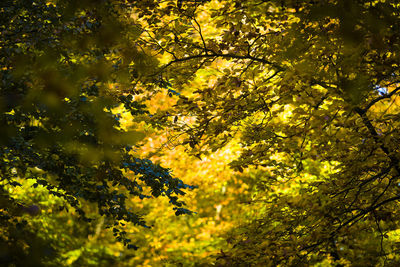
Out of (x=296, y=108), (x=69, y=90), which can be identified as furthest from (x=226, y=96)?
(x=69, y=90)

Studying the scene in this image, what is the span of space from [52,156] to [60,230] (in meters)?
8.68

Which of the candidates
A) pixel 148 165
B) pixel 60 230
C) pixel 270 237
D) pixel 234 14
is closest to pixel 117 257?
pixel 60 230

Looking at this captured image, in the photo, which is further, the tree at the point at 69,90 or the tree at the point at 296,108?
the tree at the point at 296,108

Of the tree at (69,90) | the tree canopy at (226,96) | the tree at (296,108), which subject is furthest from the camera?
the tree at (296,108)

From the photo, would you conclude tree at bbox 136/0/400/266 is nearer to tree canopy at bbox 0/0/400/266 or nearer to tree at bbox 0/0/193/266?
tree canopy at bbox 0/0/400/266

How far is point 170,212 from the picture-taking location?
1209 cm

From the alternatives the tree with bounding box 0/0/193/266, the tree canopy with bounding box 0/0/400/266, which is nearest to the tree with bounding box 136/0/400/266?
the tree canopy with bounding box 0/0/400/266

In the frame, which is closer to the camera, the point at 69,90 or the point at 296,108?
the point at 69,90

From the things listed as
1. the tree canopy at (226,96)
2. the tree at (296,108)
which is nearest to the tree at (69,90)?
the tree canopy at (226,96)

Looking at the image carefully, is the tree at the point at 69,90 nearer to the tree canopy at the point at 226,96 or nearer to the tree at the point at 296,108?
the tree canopy at the point at 226,96

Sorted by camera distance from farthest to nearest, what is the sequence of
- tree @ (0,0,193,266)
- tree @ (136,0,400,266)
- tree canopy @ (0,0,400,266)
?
tree @ (136,0,400,266) → tree canopy @ (0,0,400,266) → tree @ (0,0,193,266)

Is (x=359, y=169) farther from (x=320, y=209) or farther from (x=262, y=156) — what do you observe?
(x=262, y=156)

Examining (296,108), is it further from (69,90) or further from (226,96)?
(69,90)

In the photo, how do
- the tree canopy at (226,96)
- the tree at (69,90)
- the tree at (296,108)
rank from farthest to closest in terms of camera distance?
1. the tree at (296,108)
2. the tree canopy at (226,96)
3. the tree at (69,90)
